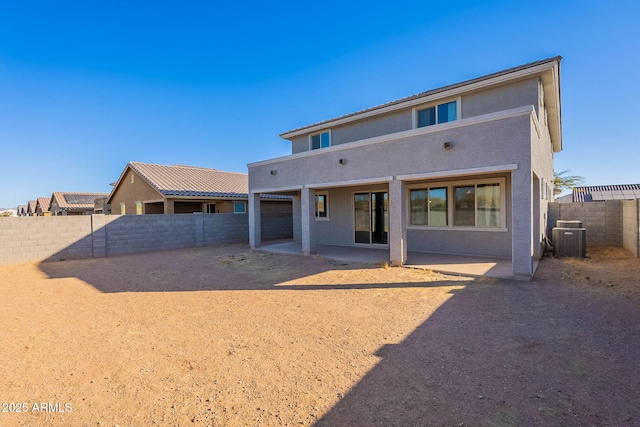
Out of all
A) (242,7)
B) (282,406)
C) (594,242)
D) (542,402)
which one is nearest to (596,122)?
(594,242)

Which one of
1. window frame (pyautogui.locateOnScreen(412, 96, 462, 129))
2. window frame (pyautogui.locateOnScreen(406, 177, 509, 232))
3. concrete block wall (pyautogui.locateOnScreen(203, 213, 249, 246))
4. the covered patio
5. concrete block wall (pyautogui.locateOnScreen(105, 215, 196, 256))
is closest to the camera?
the covered patio

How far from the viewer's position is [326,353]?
378 centimetres

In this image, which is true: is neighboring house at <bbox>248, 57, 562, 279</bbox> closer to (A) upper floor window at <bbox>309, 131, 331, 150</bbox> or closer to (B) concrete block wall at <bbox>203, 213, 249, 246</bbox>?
(A) upper floor window at <bbox>309, 131, 331, 150</bbox>

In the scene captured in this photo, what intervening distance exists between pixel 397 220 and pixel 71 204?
37.6 meters

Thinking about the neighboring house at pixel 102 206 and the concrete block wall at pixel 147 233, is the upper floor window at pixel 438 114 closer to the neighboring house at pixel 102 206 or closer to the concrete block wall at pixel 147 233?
the concrete block wall at pixel 147 233

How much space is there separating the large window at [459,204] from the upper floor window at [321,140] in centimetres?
495

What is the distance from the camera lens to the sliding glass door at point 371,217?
1261 centimetres

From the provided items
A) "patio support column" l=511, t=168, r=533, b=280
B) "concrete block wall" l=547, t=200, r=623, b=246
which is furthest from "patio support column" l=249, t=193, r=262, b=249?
"concrete block wall" l=547, t=200, r=623, b=246

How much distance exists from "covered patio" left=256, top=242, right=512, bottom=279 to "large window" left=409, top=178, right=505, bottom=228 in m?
1.26

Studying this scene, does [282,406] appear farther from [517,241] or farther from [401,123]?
[401,123]

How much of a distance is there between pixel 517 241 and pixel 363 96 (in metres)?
12.0

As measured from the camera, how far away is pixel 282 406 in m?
2.72

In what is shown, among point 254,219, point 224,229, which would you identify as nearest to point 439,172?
point 254,219

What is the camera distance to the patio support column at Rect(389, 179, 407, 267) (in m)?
9.01
